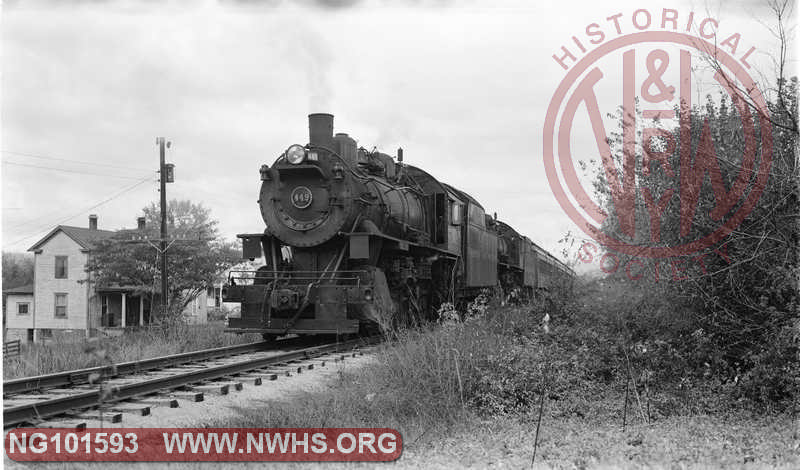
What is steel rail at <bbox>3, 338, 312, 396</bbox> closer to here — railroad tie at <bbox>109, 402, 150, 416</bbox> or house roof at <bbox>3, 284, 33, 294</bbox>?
railroad tie at <bbox>109, 402, 150, 416</bbox>

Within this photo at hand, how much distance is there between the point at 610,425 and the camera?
6664 millimetres

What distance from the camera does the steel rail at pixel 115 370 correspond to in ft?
26.3

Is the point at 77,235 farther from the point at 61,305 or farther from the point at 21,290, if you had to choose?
the point at 21,290

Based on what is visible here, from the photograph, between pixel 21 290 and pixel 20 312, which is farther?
pixel 21 290

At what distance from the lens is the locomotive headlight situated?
523 inches

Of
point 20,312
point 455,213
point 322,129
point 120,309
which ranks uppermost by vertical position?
point 322,129

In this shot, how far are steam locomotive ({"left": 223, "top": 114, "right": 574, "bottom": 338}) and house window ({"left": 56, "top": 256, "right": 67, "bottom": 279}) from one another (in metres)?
39.8

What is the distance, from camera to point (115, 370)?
19.2ft

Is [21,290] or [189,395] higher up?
[21,290]

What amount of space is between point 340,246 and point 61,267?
41.7m

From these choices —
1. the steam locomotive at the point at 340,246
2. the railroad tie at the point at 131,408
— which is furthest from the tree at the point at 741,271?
the railroad tie at the point at 131,408

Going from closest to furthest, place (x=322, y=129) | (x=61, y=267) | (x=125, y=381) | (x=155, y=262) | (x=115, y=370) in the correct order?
1. (x=115, y=370)
2. (x=125, y=381)
3. (x=322, y=129)
4. (x=155, y=262)
5. (x=61, y=267)

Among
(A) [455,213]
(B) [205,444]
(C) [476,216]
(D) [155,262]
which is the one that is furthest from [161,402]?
(D) [155,262]

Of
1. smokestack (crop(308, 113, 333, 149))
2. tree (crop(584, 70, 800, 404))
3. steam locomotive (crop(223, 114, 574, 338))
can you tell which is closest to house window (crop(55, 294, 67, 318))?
steam locomotive (crop(223, 114, 574, 338))
